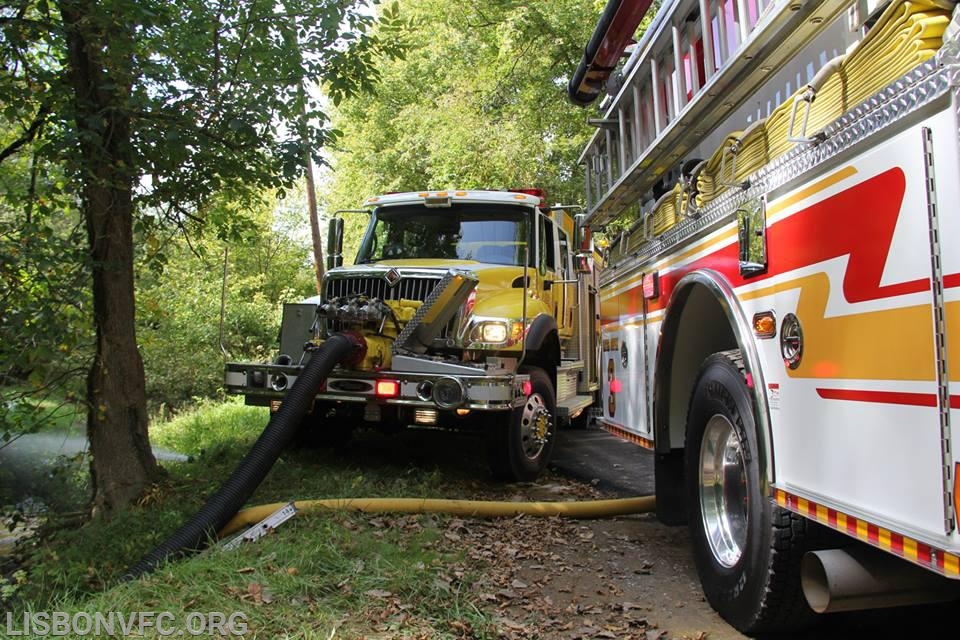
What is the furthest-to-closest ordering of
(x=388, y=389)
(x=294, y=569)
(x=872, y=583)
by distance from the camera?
(x=388, y=389)
(x=294, y=569)
(x=872, y=583)

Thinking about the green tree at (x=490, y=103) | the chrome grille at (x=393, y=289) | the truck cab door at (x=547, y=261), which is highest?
the green tree at (x=490, y=103)

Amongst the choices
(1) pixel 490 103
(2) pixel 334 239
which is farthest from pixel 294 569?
(1) pixel 490 103

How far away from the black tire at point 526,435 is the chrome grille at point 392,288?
3.93 feet

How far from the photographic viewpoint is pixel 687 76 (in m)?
4.54

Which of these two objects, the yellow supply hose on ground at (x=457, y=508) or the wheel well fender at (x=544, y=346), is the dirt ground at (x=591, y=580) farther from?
the wheel well fender at (x=544, y=346)

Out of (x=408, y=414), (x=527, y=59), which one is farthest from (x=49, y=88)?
(x=527, y=59)

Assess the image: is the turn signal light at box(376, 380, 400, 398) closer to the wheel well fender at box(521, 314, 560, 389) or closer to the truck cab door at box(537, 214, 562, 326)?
the wheel well fender at box(521, 314, 560, 389)

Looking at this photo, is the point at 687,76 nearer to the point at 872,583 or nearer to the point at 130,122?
the point at 872,583

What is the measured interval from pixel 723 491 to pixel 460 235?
4700mm

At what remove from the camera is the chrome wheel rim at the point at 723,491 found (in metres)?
3.47

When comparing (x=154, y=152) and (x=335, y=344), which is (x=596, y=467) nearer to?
(x=335, y=344)

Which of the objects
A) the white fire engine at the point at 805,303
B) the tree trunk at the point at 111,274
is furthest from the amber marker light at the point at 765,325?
the tree trunk at the point at 111,274

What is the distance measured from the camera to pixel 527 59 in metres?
17.1

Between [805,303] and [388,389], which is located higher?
[805,303]
